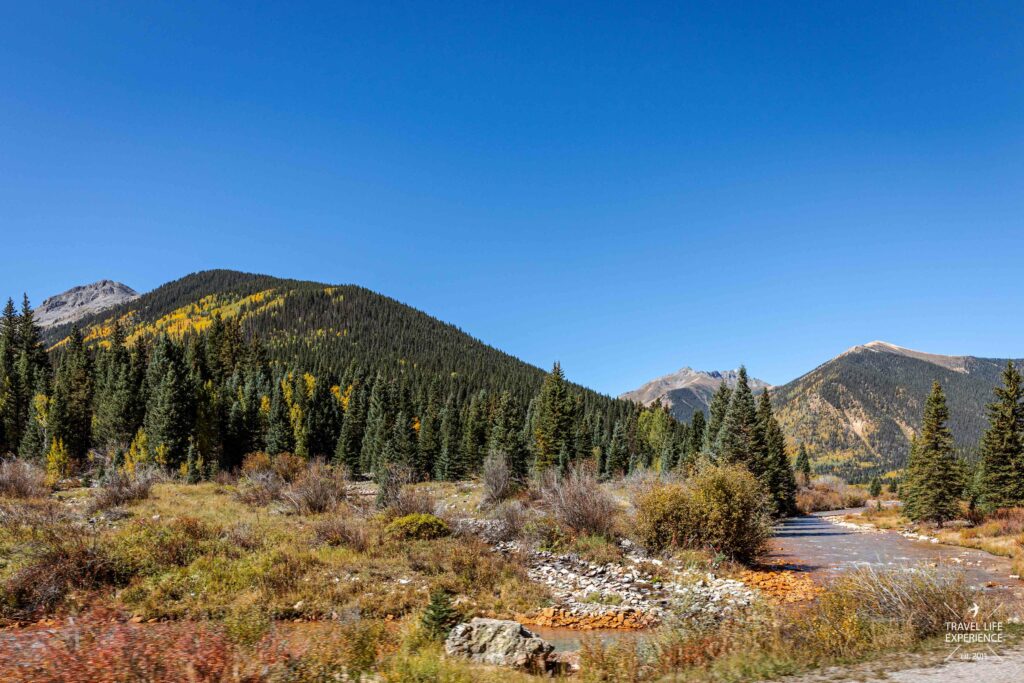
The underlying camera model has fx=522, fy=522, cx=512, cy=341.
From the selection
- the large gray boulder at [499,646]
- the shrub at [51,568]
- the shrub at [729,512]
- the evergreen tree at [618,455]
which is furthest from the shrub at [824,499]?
the shrub at [51,568]

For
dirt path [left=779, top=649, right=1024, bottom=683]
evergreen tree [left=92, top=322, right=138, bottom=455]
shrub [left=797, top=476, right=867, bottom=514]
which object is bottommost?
shrub [left=797, top=476, right=867, bottom=514]

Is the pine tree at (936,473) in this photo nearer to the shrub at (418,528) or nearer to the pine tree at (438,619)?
the shrub at (418,528)

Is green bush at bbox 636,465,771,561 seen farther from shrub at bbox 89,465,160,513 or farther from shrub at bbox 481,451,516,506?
shrub at bbox 89,465,160,513

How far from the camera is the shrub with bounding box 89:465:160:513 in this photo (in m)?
26.7

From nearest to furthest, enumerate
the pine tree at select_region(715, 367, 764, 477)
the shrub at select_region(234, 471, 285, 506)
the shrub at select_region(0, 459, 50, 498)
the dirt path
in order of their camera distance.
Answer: the dirt path, the shrub at select_region(0, 459, 50, 498), the shrub at select_region(234, 471, 285, 506), the pine tree at select_region(715, 367, 764, 477)

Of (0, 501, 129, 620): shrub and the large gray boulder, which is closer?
the large gray boulder

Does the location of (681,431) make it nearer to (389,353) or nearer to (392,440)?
(392,440)

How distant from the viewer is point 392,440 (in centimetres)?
6688

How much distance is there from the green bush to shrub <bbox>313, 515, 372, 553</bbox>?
12.6 meters

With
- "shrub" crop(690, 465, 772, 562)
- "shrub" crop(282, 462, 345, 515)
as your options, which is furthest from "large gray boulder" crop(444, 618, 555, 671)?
"shrub" crop(282, 462, 345, 515)

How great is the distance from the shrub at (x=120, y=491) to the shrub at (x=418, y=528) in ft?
48.7

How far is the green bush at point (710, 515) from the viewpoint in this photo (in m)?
22.8

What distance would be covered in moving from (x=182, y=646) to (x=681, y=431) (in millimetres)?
99082

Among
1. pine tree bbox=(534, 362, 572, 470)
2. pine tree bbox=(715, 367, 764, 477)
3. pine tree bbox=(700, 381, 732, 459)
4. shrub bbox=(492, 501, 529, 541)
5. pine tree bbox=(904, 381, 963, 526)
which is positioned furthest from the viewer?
pine tree bbox=(700, 381, 732, 459)
